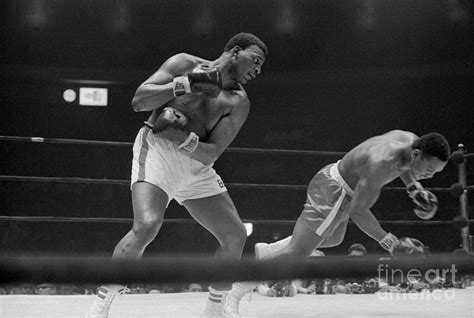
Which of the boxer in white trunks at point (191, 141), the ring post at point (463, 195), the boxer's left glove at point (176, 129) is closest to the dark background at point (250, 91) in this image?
the ring post at point (463, 195)

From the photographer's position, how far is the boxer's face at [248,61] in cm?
213

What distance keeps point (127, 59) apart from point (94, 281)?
830 cm

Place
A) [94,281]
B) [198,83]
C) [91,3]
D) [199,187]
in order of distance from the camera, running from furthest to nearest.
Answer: [91,3]
[199,187]
[198,83]
[94,281]

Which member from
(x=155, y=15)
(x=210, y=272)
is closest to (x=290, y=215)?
(x=155, y=15)

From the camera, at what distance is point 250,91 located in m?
8.74

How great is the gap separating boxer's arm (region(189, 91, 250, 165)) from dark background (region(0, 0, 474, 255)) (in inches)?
233

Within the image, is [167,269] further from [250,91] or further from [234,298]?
[250,91]

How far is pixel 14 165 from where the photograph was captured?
8.00m

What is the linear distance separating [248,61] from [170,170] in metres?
0.48

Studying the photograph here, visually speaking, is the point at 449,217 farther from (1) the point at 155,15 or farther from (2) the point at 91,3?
(2) the point at 91,3

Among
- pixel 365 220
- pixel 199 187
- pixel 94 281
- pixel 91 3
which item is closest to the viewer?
pixel 94 281

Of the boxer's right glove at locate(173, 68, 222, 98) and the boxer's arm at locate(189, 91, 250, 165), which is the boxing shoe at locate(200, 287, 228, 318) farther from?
the boxer's right glove at locate(173, 68, 222, 98)

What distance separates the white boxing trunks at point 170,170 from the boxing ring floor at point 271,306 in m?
0.57

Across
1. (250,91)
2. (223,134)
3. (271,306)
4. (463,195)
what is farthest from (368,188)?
(250,91)
